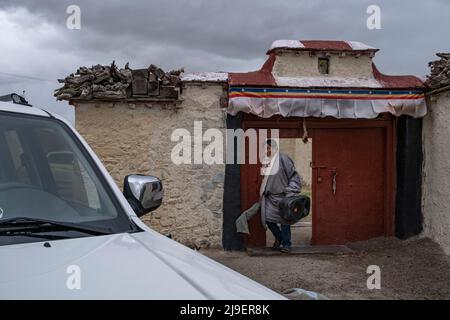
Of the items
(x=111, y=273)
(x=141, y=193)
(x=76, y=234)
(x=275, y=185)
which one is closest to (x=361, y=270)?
(x=275, y=185)

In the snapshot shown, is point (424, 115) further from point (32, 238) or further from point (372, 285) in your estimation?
point (32, 238)

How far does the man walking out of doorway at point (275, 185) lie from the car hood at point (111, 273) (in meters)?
6.23

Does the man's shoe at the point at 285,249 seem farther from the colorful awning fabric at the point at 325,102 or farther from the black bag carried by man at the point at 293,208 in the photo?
the colorful awning fabric at the point at 325,102

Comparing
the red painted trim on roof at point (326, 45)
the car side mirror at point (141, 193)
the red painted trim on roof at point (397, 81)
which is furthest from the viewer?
the red painted trim on roof at point (326, 45)

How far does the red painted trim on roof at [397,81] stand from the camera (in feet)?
28.0

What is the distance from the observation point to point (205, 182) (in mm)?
8648

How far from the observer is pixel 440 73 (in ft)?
26.5

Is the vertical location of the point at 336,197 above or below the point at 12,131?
below

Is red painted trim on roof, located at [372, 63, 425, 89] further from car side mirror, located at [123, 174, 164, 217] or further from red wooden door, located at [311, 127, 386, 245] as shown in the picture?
car side mirror, located at [123, 174, 164, 217]

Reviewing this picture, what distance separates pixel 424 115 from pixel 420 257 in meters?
2.53

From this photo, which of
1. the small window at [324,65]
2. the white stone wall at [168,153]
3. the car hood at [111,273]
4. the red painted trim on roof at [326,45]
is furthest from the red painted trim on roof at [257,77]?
the car hood at [111,273]

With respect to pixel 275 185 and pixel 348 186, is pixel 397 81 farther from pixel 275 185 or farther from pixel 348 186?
pixel 275 185

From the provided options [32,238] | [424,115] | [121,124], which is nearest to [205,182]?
[121,124]

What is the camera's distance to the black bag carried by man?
8086 mm
